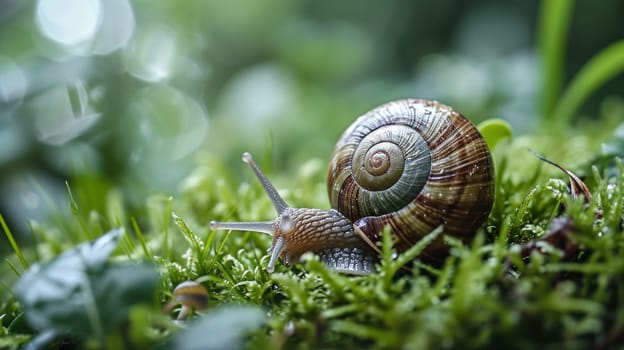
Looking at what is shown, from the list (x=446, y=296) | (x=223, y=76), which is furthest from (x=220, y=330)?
(x=223, y=76)


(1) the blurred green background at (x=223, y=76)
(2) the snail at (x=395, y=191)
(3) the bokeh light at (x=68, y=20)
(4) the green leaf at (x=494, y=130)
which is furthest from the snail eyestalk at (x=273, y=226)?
(3) the bokeh light at (x=68, y=20)

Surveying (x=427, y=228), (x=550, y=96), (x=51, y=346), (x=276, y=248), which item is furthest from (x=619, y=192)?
(x=550, y=96)

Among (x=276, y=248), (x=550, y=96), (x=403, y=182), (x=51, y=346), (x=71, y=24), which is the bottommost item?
(x=51, y=346)

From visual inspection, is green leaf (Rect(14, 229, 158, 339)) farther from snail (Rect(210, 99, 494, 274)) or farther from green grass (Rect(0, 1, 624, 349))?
snail (Rect(210, 99, 494, 274))

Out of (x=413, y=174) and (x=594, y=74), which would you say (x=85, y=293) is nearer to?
(x=413, y=174)

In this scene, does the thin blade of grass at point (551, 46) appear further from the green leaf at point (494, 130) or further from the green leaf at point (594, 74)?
the green leaf at point (494, 130)

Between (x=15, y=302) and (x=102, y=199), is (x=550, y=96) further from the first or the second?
(x=15, y=302)
